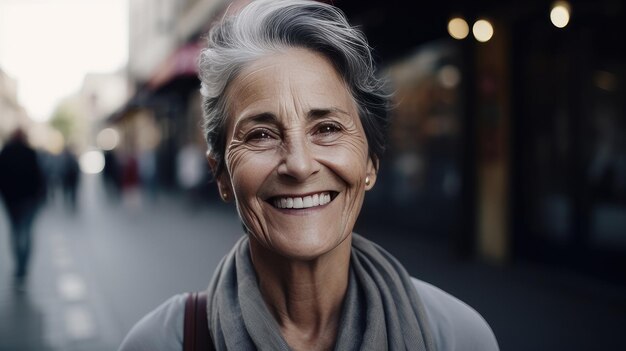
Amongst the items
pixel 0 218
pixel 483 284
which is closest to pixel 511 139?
pixel 483 284

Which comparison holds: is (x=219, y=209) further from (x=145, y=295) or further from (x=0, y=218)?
(x=145, y=295)

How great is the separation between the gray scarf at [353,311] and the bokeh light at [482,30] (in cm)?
689

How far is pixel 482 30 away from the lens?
7953mm

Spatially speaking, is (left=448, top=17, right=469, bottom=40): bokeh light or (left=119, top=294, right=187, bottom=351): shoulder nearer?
(left=119, top=294, right=187, bottom=351): shoulder

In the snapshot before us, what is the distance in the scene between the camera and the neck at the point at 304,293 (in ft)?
5.15

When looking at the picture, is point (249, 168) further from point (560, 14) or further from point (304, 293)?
point (560, 14)

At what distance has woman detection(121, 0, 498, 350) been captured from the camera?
1438 millimetres

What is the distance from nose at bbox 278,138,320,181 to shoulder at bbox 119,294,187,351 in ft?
1.66

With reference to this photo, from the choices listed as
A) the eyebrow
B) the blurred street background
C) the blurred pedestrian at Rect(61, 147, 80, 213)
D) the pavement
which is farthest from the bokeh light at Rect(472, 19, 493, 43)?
the blurred pedestrian at Rect(61, 147, 80, 213)

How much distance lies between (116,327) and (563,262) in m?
5.07

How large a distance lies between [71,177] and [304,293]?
16157 millimetres

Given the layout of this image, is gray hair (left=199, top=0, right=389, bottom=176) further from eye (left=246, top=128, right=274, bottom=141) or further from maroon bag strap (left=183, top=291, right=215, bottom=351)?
maroon bag strap (left=183, top=291, right=215, bottom=351)

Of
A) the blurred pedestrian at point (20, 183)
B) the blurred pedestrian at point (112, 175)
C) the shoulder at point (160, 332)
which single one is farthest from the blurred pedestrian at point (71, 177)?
the shoulder at point (160, 332)

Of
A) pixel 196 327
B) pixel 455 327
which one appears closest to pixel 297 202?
pixel 196 327
